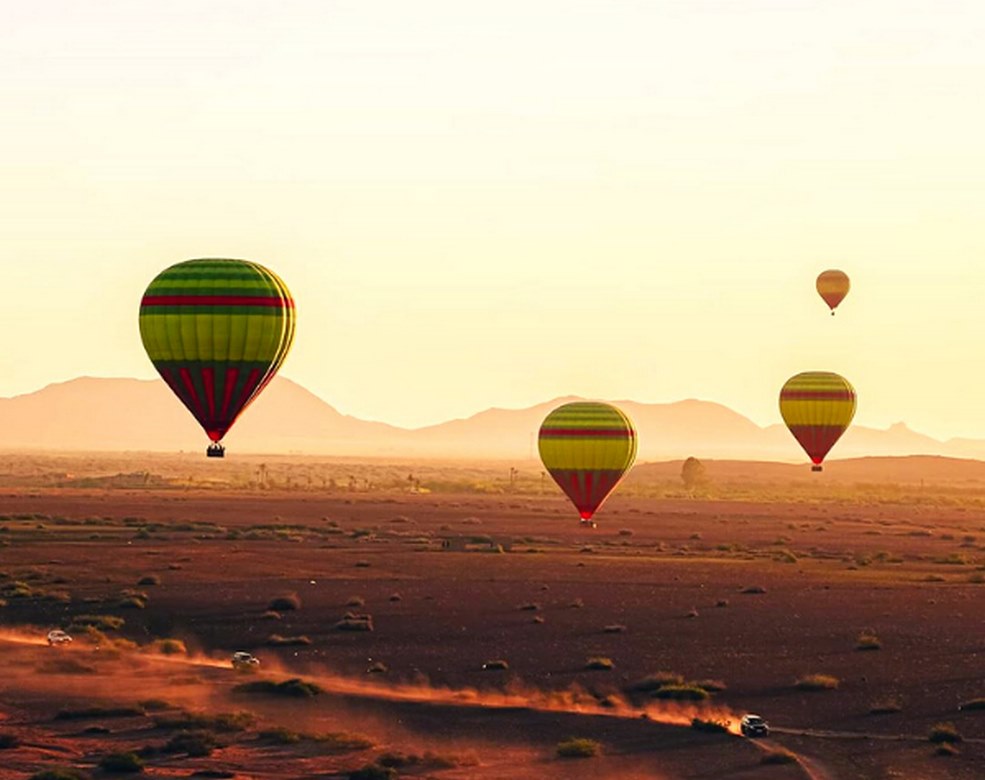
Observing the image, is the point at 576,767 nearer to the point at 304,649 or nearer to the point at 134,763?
the point at 134,763

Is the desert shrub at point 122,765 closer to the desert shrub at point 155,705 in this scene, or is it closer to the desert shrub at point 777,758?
the desert shrub at point 155,705

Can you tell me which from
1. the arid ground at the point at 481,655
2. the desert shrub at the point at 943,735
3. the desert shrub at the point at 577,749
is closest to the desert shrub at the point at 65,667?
the arid ground at the point at 481,655

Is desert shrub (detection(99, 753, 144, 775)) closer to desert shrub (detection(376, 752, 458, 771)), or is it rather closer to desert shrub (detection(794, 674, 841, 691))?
desert shrub (detection(376, 752, 458, 771))

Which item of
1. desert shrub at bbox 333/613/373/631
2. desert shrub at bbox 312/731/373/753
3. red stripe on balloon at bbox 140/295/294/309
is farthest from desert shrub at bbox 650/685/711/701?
red stripe on balloon at bbox 140/295/294/309

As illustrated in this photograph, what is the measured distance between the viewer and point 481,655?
50.2m

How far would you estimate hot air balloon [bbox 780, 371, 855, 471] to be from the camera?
346 ft

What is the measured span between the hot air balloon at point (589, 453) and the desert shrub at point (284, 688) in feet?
131

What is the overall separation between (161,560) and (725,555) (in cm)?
3040

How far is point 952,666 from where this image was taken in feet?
162

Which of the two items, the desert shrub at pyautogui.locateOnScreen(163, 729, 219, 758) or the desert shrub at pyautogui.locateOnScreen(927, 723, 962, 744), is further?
the desert shrub at pyautogui.locateOnScreen(927, 723, 962, 744)

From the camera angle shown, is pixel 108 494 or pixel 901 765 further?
pixel 108 494

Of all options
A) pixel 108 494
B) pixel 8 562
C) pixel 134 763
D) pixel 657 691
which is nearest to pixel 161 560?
pixel 8 562

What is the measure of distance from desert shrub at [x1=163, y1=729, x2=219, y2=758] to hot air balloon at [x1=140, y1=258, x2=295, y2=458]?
26.5 metres

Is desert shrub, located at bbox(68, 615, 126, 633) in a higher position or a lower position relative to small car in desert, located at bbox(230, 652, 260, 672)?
higher
